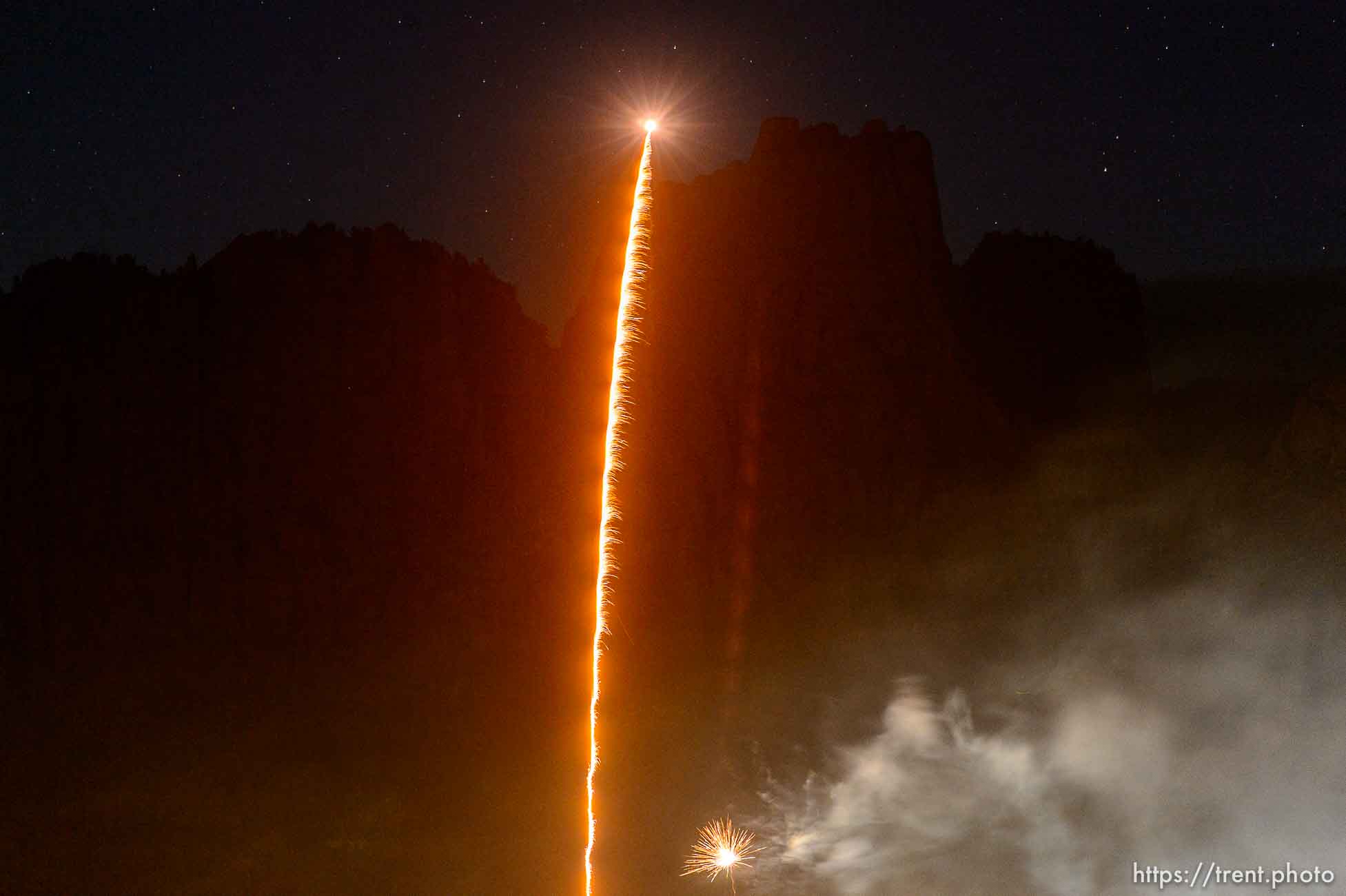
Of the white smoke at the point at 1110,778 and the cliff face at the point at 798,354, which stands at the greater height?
the cliff face at the point at 798,354

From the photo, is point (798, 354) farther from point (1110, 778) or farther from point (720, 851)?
point (720, 851)

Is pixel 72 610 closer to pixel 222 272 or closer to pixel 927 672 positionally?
pixel 222 272

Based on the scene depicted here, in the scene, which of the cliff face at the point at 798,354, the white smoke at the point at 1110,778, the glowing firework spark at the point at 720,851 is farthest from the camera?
the cliff face at the point at 798,354

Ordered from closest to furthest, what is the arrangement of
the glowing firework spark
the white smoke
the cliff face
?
the white smoke → the glowing firework spark → the cliff face

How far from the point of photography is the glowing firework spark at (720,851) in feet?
52.2

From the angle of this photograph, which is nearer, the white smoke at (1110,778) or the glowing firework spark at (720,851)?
the white smoke at (1110,778)

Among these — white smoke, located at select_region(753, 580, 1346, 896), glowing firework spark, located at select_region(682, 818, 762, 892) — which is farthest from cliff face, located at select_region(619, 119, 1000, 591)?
glowing firework spark, located at select_region(682, 818, 762, 892)

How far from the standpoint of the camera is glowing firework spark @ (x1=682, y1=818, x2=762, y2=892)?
15.9 metres

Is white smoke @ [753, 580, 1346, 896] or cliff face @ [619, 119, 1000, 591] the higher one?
cliff face @ [619, 119, 1000, 591]

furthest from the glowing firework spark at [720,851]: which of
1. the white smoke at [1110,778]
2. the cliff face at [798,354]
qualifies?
the cliff face at [798,354]

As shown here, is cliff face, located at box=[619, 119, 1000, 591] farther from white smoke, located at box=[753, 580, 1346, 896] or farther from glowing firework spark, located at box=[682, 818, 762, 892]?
glowing firework spark, located at box=[682, 818, 762, 892]

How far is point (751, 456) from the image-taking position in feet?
87.4

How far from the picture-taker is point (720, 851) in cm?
1650

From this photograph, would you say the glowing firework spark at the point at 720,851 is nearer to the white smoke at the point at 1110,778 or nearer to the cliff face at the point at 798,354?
the white smoke at the point at 1110,778
